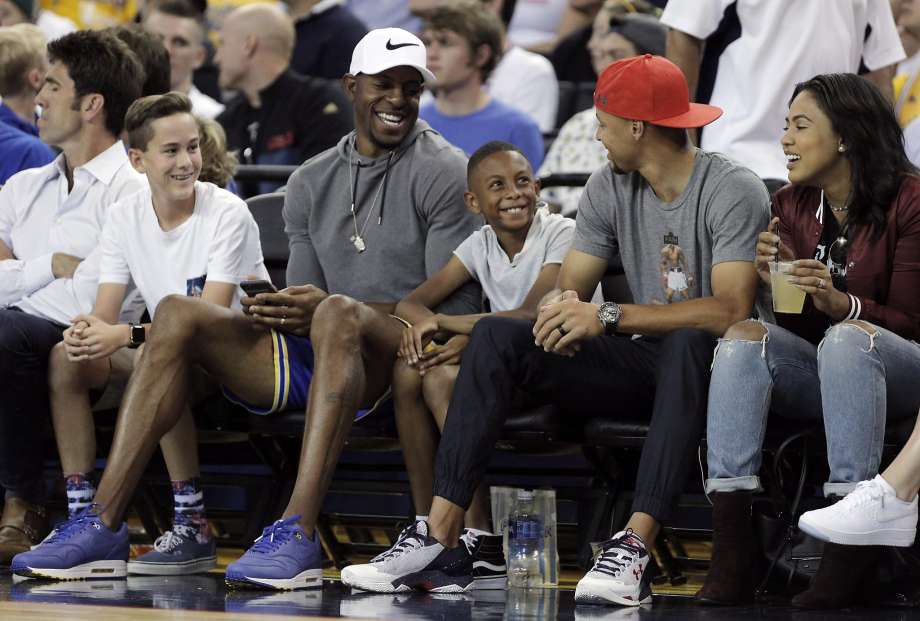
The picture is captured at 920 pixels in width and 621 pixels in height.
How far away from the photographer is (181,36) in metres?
7.80

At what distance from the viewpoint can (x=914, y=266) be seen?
157 inches

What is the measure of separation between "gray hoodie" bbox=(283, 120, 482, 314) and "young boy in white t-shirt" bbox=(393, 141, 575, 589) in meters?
0.09

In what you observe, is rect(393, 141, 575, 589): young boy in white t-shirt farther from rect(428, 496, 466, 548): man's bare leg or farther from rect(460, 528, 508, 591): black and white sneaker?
rect(428, 496, 466, 548): man's bare leg

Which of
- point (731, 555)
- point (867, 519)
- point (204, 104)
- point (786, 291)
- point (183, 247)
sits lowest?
point (731, 555)

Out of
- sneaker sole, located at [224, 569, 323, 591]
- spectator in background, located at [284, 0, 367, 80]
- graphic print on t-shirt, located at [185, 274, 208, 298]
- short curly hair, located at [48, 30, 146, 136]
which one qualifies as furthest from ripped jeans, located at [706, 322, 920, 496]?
spectator in background, located at [284, 0, 367, 80]

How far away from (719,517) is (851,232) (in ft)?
2.73

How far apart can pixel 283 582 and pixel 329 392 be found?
1.73 feet

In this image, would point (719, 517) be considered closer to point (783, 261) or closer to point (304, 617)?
point (783, 261)

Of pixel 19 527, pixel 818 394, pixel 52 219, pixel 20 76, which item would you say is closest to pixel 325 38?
pixel 20 76

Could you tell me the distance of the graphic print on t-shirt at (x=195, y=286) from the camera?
4836mm

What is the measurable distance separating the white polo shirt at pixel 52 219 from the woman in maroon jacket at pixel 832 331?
2233mm

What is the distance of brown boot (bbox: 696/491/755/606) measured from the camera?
384 centimetres

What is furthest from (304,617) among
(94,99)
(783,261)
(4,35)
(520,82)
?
(520,82)

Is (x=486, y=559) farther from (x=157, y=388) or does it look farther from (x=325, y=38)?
(x=325, y=38)
